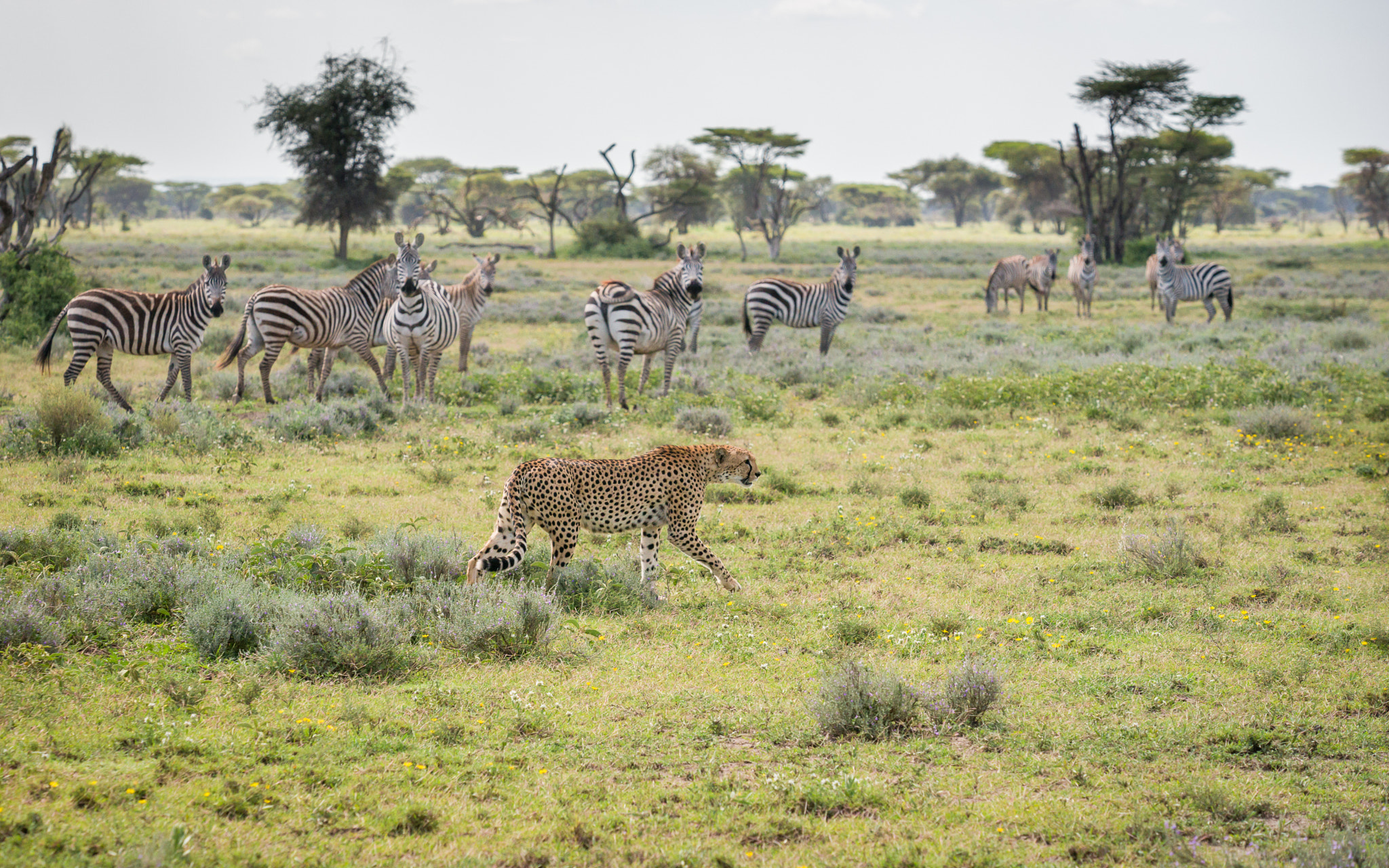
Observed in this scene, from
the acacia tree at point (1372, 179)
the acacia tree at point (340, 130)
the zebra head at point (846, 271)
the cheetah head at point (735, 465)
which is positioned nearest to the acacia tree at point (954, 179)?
the acacia tree at point (1372, 179)

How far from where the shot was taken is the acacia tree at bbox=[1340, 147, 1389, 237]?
65.4 meters

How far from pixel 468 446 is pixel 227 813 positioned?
856cm

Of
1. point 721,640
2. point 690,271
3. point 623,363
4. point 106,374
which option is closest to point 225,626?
point 721,640

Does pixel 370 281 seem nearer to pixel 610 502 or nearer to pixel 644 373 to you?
pixel 644 373

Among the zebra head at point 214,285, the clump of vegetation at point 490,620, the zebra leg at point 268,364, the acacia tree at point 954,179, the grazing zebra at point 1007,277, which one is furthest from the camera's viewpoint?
the acacia tree at point 954,179

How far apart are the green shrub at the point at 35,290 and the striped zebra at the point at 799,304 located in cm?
1334

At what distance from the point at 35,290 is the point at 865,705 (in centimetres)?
2059

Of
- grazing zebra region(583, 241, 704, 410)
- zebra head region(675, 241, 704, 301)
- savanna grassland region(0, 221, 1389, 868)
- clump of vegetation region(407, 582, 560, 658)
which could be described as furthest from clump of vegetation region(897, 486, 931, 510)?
zebra head region(675, 241, 704, 301)

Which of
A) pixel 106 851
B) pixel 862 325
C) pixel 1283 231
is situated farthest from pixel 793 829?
pixel 1283 231

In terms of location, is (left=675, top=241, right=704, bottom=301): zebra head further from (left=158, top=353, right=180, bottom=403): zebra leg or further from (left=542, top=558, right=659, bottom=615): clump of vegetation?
(left=542, top=558, right=659, bottom=615): clump of vegetation

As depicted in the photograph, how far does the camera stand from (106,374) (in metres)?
14.8

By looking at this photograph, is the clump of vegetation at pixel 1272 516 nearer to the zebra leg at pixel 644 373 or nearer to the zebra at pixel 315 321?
the zebra leg at pixel 644 373

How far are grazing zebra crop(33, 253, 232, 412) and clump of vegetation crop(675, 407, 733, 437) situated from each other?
6.83 meters

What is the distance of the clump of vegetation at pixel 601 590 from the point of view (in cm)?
782
